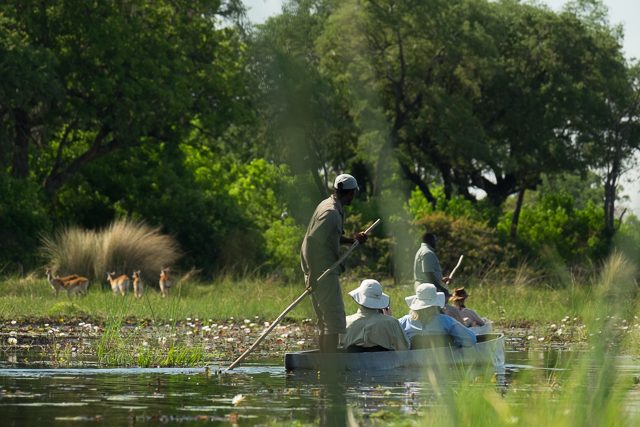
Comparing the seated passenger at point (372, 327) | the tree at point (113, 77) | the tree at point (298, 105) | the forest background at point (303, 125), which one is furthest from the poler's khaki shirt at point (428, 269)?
the tree at point (298, 105)

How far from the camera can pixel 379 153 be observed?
2158 inches

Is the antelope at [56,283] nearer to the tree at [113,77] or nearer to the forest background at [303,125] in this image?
the forest background at [303,125]

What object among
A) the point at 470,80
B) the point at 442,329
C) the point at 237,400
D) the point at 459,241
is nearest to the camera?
the point at 237,400

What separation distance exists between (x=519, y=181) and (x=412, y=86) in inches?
370

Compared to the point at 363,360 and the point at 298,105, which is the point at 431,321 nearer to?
the point at 363,360

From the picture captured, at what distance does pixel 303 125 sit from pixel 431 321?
35.9 meters

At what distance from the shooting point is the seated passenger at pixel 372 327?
1538 centimetres

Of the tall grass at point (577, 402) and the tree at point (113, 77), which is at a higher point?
the tree at point (113, 77)

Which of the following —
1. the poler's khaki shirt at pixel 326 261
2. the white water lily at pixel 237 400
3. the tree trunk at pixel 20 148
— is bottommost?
the white water lily at pixel 237 400

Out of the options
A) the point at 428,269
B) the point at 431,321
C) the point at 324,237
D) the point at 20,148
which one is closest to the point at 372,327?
the point at 431,321

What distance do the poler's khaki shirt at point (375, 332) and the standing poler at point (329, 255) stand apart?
0.31 metres

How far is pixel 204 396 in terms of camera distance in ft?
40.5

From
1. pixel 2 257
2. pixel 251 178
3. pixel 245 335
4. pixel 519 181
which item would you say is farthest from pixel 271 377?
pixel 519 181

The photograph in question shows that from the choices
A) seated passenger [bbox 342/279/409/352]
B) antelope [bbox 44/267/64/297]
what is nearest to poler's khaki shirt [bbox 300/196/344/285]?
seated passenger [bbox 342/279/409/352]
